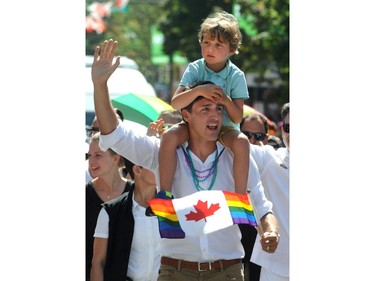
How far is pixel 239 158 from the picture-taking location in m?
5.46

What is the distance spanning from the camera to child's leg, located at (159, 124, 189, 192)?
5.39 metres

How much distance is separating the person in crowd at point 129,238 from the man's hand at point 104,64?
1.26m

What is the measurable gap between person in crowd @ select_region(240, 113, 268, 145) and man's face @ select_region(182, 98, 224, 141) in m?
2.80

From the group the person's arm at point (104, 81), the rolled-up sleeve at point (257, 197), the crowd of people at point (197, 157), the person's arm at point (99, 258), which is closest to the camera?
the person's arm at point (104, 81)

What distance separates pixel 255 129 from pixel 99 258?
2.57 metres

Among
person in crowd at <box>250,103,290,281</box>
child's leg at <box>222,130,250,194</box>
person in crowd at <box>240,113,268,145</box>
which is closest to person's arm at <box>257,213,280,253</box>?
child's leg at <box>222,130,250,194</box>

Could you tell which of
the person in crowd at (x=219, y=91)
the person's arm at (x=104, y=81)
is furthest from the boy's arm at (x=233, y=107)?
the person's arm at (x=104, y=81)

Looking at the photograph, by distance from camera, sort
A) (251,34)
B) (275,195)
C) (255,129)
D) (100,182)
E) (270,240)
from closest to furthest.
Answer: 1. (270,240)
2. (275,195)
3. (100,182)
4. (255,129)
5. (251,34)

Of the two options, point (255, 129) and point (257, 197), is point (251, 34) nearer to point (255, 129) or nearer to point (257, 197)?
point (255, 129)

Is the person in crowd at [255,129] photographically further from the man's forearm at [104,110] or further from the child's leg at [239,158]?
the man's forearm at [104,110]

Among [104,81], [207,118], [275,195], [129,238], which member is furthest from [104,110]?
[275,195]

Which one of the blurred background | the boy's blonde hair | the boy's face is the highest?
the blurred background

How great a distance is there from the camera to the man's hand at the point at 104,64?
16.6ft

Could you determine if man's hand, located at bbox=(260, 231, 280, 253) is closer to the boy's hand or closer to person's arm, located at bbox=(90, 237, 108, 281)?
the boy's hand
